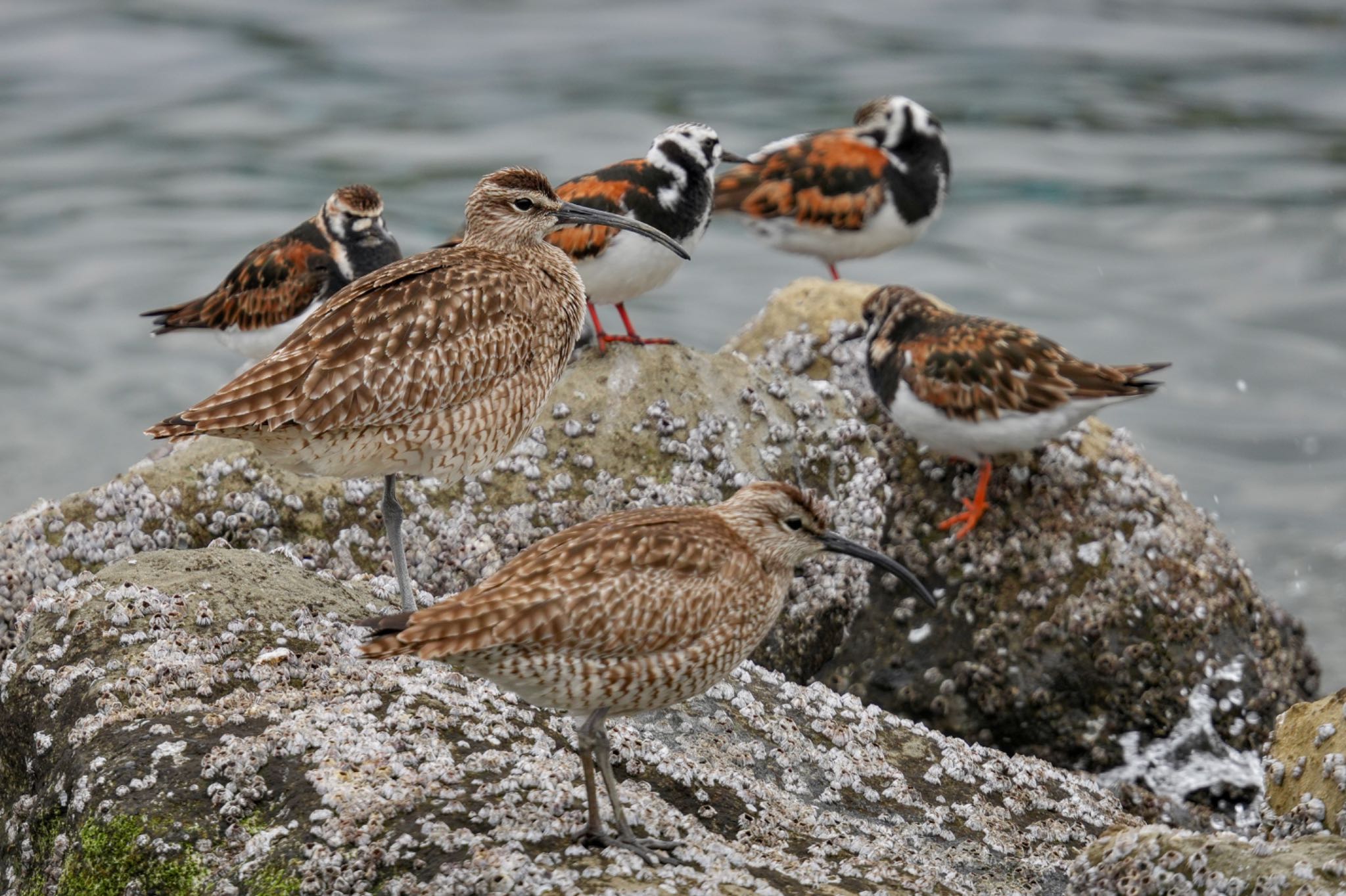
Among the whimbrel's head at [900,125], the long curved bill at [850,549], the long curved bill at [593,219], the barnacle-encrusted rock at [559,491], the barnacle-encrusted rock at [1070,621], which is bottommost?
the barnacle-encrusted rock at [1070,621]

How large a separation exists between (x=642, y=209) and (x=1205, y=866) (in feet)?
19.3

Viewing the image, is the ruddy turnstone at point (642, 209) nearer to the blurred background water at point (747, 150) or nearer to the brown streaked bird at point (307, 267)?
the brown streaked bird at point (307, 267)

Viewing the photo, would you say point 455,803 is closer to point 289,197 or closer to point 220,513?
point 220,513

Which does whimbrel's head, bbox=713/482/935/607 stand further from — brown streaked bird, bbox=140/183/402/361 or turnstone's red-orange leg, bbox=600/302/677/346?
brown streaked bird, bbox=140/183/402/361

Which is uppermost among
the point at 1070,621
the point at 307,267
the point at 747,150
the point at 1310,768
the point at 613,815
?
the point at 307,267

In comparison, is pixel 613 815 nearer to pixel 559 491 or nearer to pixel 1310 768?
A: pixel 1310 768

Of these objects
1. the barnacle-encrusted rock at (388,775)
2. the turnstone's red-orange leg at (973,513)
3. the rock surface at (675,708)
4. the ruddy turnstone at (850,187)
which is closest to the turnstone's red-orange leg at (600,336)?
the rock surface at (675,708)

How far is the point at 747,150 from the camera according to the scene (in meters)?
20.6

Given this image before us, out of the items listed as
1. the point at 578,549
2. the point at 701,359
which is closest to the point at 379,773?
the point at 578,549

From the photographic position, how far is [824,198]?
12664 mm

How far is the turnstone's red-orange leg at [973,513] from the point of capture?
9117 millimetres

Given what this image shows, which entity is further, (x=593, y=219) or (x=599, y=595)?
(x=593, y=219)

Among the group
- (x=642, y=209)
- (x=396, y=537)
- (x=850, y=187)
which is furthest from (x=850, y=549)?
(x=850, y=187)

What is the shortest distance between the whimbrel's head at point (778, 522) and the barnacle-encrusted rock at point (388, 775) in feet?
2.75
